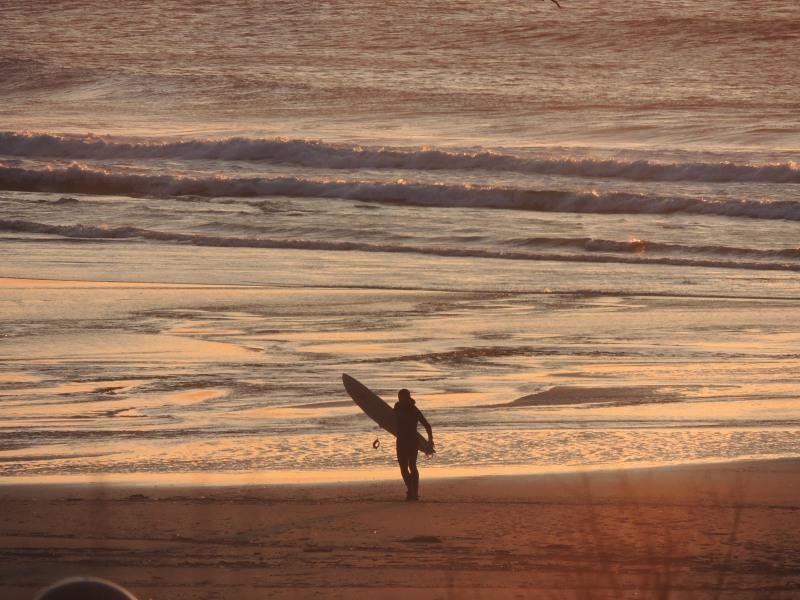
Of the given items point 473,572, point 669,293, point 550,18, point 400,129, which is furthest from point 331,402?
point 550,18

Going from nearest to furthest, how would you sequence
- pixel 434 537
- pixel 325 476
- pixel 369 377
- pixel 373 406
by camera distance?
pixel 434 537, pixel 325 476, pixel 373 406, pixel 369 377

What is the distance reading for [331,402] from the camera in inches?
519

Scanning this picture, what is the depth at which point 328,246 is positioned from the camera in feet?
79.9

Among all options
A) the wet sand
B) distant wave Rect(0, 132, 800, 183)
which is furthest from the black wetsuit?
distant wave Rect(0, 132, 800, 183)

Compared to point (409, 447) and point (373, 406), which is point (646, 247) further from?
point (409, 447)

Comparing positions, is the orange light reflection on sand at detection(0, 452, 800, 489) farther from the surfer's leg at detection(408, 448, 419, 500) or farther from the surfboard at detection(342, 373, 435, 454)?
the surfer's leg at detection(408, 448, 419, 500)

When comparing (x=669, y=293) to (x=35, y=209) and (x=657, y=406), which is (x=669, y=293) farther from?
(x=35, y=209)

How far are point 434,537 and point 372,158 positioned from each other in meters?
27.1

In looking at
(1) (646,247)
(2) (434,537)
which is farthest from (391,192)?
(2) (434,537)

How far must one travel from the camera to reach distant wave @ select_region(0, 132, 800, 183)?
3281cm

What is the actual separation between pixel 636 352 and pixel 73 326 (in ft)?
19.7

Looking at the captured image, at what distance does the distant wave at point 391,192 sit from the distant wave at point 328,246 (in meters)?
5.83

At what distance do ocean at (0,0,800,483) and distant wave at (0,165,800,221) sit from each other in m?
0.08

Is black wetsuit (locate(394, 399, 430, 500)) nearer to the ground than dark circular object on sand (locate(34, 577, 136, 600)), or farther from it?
nearer to the ground
